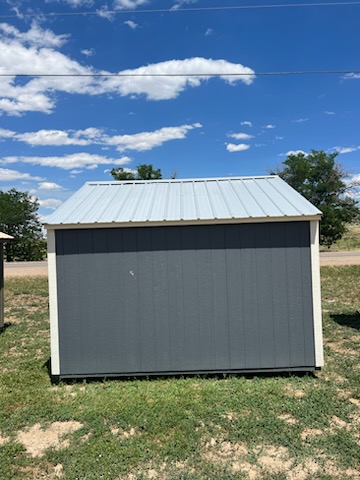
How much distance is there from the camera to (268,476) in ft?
9.05

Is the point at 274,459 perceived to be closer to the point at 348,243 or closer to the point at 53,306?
the point at 53,306

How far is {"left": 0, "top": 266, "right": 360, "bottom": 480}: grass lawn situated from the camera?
2881mm

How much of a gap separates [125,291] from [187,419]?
1.67 metres

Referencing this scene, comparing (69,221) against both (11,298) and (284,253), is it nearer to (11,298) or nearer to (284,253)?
(284,253)

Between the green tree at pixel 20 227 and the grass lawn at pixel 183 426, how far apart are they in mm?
20730

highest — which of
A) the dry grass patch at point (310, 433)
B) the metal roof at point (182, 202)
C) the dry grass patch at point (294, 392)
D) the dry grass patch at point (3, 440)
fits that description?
the metal roof at point (182, 202)

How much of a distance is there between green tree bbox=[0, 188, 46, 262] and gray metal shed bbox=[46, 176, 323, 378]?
68.7 feet

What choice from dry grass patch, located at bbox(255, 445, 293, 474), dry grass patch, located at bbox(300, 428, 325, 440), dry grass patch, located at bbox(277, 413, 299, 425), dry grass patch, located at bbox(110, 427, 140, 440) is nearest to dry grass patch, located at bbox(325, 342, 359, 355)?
dry grass patch, located at bbox(277, 413, 299, 425)

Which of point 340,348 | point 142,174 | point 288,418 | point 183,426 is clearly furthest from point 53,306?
point 142,174

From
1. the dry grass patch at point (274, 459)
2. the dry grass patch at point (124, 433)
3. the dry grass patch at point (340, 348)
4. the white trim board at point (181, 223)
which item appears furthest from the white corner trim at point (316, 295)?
the dry grass patch at point (124, 433)

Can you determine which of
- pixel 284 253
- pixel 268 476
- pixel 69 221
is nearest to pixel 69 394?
pixel 69 221

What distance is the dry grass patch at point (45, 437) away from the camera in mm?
3222

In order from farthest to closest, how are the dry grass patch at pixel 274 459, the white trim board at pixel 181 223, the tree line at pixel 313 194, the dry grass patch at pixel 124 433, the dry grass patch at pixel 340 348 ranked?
the tree line at pixel 313 194 < the dry grass patch at pixel 340 348 < the white trim board at pixel 181 223 < the dry grass patch at pixel 124 433 < the dry grass patch at pixel 274 459

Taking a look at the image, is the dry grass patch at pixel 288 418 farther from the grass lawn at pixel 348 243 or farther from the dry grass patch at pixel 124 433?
the grass lawn at pixel 348 243
